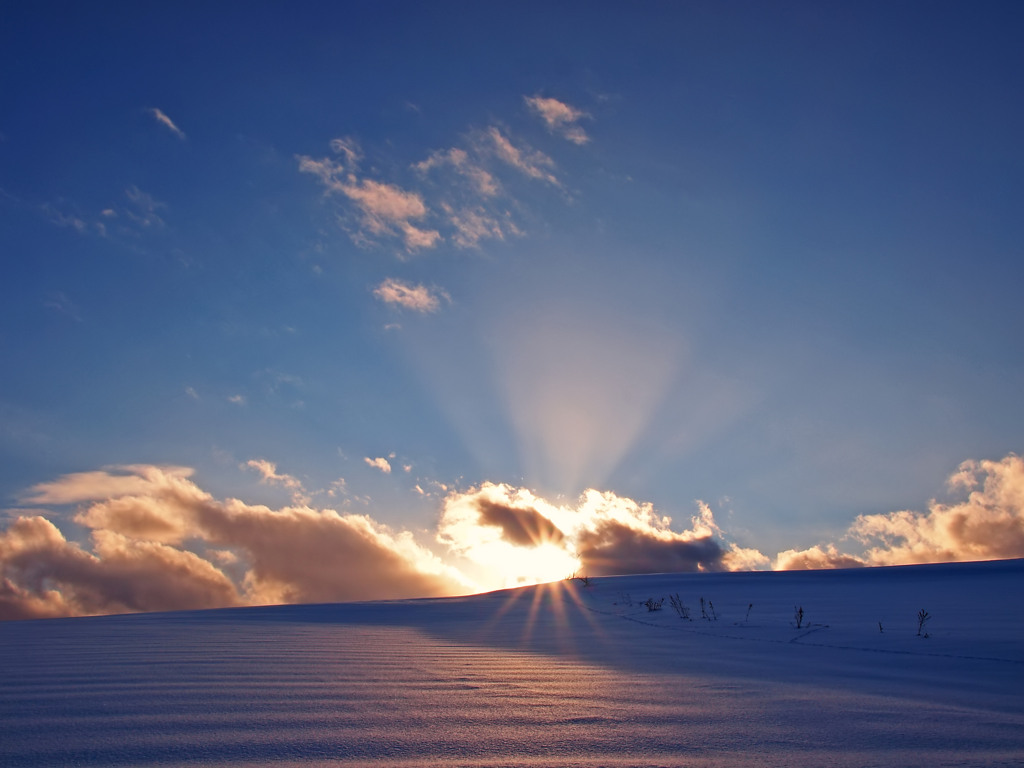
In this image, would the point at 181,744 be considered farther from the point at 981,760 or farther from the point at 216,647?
the point at 216,647

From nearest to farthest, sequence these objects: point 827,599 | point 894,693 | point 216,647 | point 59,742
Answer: point 59,742, point 894,693, point 216,647, point 827,599

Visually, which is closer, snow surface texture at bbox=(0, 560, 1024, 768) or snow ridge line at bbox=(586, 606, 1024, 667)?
snow surface texture at bbox=(0, 560, 1024, 768)

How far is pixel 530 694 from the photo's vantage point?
8.57 ft

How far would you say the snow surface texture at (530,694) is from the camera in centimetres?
172

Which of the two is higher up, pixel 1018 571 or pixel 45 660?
pixel 1018 571

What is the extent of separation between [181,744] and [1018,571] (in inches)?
445

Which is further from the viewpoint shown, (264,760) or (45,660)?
(45,660)

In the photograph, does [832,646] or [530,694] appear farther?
[832,646]

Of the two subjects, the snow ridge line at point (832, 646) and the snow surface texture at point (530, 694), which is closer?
the snow surface texture at point (530, 694)

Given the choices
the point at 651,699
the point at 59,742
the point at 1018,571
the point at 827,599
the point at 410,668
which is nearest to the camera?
the point at 59,742

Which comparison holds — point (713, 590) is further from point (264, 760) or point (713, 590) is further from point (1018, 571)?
point (264, 760)

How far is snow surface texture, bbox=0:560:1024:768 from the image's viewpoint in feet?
5.66

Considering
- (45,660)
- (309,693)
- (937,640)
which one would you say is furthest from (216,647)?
(937,640)

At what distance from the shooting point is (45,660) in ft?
11.7
